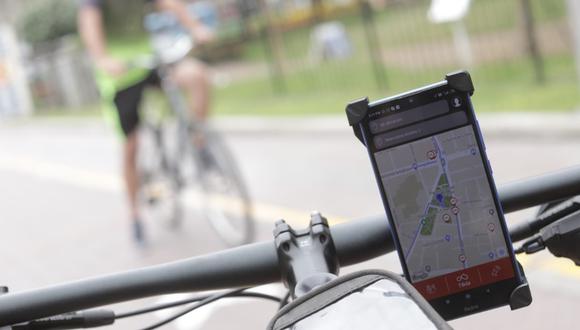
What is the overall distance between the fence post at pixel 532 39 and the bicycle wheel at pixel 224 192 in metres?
5.68

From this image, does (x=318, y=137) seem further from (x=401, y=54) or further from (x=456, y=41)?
(x=456, y=41)

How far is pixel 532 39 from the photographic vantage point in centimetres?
1130

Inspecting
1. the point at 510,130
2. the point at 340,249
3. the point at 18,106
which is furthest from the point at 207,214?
the point at 18,106

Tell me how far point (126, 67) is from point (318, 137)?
5.50m

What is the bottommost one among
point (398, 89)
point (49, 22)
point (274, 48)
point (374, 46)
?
point (398, 89)

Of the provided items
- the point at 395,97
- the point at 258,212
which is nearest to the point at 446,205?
the point at 395,97

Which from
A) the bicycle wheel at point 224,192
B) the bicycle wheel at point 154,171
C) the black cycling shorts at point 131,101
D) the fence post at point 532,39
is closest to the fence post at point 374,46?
the fence post at point 532,39

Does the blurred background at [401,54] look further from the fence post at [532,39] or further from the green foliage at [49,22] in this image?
the green foliage at [49,22]

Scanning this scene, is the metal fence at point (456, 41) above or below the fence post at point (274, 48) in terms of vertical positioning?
below

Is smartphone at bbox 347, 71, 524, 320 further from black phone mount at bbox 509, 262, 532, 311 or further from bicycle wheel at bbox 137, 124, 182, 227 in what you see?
bicycle wheel at bbox 137, 124, 182, 227

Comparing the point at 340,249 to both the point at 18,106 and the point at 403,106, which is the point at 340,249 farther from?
the point at 18,106

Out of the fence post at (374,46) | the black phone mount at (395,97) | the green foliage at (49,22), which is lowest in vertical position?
the black phone mount at (395,97)

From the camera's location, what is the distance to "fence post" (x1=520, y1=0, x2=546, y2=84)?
1127 centimetres

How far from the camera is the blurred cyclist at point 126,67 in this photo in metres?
6.66
